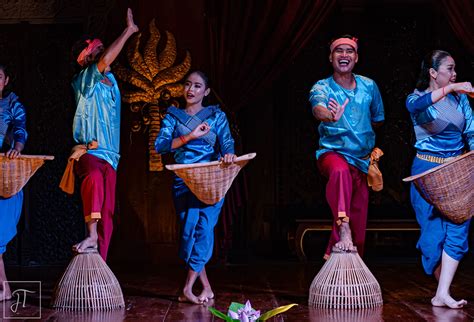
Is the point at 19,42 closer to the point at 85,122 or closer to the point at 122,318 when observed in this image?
the point at 85,122

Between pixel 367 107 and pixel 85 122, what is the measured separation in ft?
5.30

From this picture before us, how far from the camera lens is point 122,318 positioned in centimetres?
439

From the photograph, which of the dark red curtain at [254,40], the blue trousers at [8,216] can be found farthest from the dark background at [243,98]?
the blue trousers at [8,216]

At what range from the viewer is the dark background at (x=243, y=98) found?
22.2 feet

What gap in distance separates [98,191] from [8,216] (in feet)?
2.21

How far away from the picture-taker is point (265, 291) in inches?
212

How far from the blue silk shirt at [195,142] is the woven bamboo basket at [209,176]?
0.70ft

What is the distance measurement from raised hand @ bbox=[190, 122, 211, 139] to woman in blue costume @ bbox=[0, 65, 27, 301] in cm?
103

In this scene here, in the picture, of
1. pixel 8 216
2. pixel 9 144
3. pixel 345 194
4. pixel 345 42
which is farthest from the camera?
pixel 9 144


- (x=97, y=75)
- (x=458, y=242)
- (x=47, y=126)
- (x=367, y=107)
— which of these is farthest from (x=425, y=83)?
(x=47, y=126)

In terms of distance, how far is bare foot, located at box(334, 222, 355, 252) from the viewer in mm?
4750

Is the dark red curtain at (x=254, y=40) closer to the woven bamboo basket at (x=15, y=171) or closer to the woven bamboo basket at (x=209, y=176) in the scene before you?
the woven bamboo basket at (x=209, y=176)

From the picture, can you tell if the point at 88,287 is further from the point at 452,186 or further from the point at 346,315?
the point at 452,186

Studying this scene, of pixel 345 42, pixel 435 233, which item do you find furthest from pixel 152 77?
pixel 435 233
